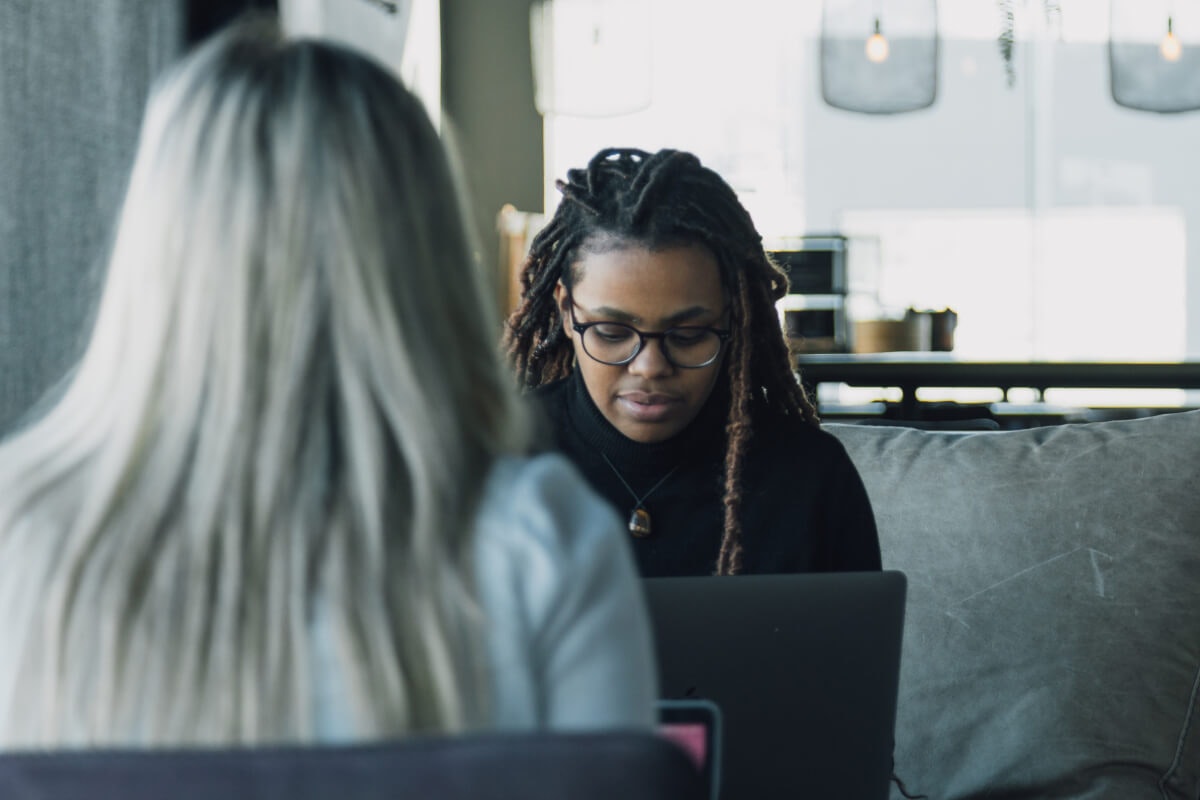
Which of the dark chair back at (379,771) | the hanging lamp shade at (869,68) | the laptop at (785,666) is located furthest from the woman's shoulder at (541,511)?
the hanging lamp shade at (869,68)

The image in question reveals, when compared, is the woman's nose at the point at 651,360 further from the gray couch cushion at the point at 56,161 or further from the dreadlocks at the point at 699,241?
the gray couch cushion at the point at 56,161

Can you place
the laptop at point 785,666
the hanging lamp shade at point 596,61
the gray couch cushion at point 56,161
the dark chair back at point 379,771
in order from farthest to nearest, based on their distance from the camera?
the hanging lamp shade at point 596,61 → the gray couch cushion at point 56,161 → the laptop at point 785,666 → the dark chair back at point 379,771

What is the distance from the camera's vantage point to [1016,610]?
4.99 ft

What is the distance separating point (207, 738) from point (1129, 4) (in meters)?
5.38

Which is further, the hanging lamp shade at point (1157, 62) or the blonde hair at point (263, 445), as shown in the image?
the hanging lamp shade at point (1157, 62)

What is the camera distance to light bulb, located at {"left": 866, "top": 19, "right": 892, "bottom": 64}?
5039 millimetres

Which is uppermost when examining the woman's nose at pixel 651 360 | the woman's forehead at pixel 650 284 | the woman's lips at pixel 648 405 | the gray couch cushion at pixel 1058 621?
the woman's forehead at pixel 650 284

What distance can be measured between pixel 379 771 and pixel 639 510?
1.04 metres

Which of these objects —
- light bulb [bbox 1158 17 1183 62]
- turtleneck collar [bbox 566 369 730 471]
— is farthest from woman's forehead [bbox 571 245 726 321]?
light bulb [bbox 1158 17 1183 62]

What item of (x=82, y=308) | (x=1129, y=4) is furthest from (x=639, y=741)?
(x=1129, y=4)

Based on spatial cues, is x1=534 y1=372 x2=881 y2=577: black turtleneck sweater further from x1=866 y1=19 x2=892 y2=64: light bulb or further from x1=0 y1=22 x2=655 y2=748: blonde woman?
x1=866 y1=19 x2=892 y2=64: light bulb

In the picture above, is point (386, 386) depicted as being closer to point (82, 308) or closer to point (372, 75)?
point (372, 75)

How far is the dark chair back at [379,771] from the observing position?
1.53 ft

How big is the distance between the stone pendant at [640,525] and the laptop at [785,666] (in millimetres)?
545
